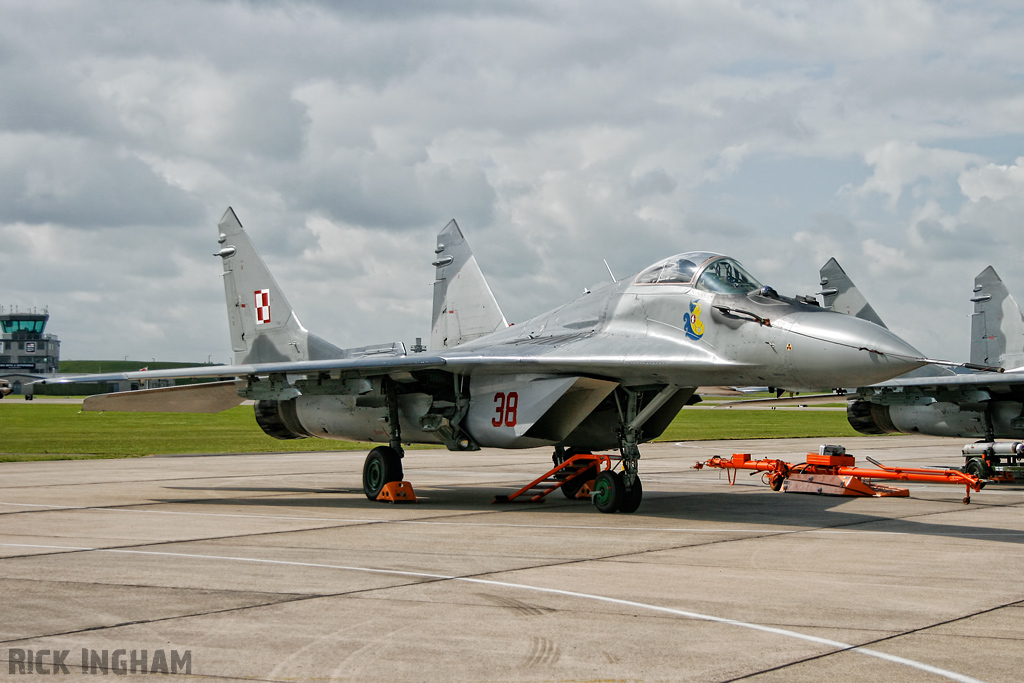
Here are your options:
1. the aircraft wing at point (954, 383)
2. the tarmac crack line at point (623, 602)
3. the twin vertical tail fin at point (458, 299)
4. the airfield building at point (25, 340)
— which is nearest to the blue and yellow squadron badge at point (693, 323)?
the tarmac crack line at point (623, 602)

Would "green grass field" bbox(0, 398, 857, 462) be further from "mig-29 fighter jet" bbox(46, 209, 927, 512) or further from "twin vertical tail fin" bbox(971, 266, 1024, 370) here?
"twin vertical tail fin" bbox(971, 266, 1024, 370)

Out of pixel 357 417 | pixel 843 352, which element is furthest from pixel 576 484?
pixel 843 352

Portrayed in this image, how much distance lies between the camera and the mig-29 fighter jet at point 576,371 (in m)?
10.5

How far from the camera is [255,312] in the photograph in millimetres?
17406

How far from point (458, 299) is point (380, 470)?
4780mm

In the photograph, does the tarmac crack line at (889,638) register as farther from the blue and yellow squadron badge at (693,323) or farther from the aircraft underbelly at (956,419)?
the aircraft underbelly at (956,419)

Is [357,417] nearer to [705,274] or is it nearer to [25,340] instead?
[705,274]

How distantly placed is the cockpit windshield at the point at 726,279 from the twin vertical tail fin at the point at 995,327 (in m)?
13.5

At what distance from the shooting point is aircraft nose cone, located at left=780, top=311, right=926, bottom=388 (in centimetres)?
962

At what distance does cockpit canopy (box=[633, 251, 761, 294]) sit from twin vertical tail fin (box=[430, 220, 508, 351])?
18.8 feet

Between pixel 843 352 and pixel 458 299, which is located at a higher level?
pixel 458 299

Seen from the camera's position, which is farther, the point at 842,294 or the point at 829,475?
the point at 842,294

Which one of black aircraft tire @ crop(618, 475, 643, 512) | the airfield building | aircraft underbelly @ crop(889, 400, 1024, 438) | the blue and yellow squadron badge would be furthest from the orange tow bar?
the airfield building

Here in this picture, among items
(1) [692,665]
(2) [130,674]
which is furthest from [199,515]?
(1) [692,665]
